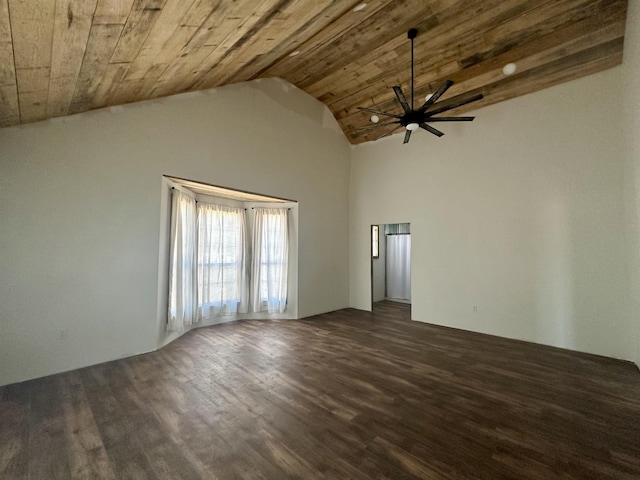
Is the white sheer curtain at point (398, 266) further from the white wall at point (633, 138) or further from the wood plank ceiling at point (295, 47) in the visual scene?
the white wall at point (633, 138)

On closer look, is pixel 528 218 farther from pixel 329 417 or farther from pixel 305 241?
pixel 329 417

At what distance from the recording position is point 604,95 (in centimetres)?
373

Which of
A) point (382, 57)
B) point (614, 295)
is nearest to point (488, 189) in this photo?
point (614, 295)

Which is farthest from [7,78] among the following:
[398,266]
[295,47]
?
[398,266]

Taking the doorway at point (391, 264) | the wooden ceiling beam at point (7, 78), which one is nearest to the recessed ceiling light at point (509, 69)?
the doorway at point (391, 264)

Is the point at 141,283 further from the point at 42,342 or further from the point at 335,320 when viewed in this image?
the point at 335,320

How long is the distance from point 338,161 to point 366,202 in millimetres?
1209

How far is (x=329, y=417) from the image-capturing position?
7.40 feet

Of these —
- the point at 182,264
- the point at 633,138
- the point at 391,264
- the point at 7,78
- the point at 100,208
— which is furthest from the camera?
the point at 391,264

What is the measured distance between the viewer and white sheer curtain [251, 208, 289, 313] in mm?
5586

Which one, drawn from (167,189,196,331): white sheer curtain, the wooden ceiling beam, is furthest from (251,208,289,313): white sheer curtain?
the wooden ceiling beam

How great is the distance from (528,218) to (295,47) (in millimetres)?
4542

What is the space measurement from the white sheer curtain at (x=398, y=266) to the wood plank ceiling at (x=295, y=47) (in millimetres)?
3986

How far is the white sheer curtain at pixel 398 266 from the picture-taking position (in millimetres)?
7863
